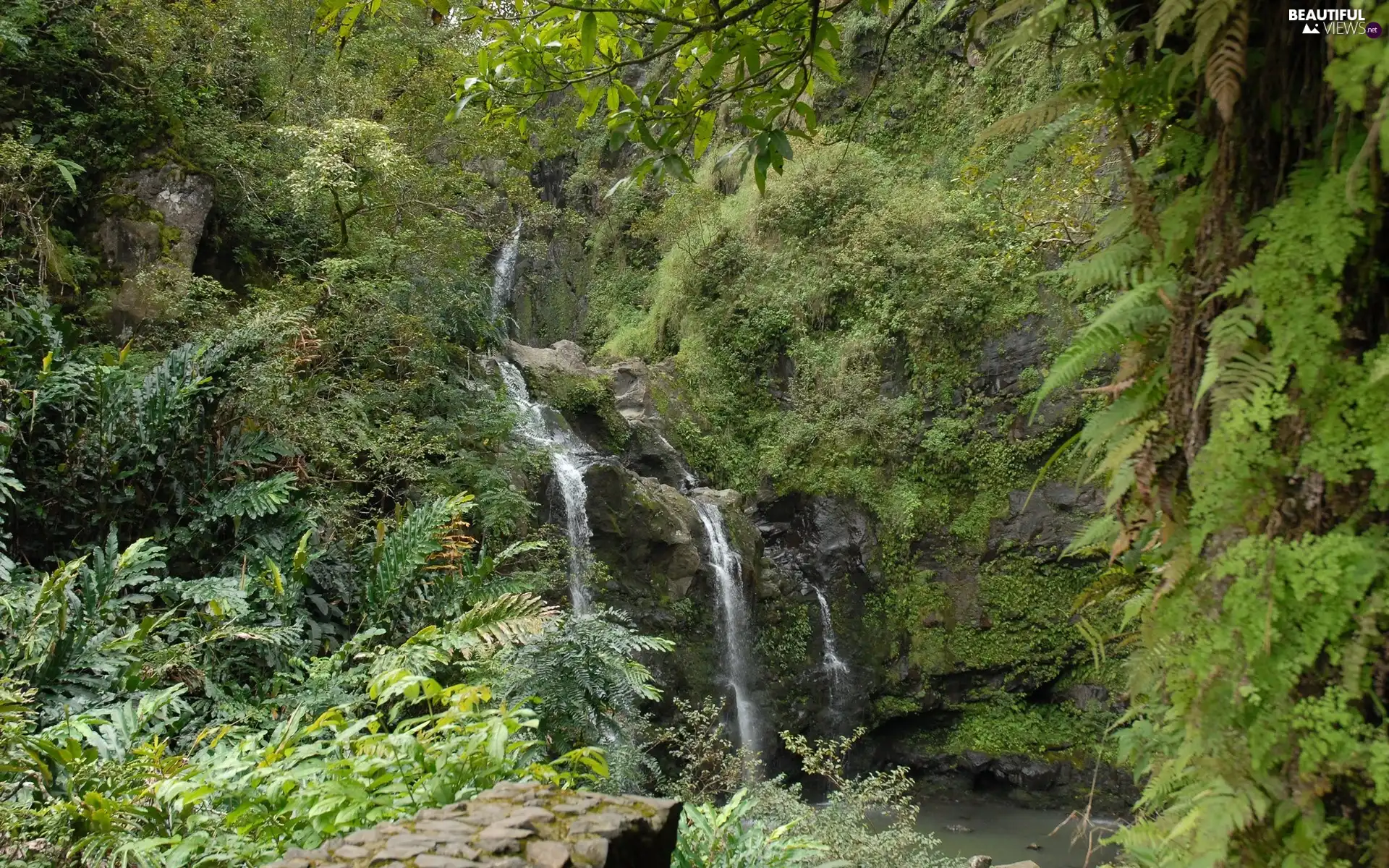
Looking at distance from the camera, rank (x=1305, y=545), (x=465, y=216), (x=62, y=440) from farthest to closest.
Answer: (x=465, y=216) → (x=62, y=440) → (x=1305, y=545)

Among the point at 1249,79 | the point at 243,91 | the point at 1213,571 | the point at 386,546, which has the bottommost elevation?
the point at 386,546

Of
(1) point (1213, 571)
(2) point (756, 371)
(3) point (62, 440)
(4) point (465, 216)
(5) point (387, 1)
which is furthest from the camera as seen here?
(2) point (756, 371)

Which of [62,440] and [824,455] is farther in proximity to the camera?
[824,455]

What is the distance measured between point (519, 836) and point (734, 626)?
375 inches

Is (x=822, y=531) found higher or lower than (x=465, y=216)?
lower

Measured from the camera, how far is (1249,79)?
148 cm

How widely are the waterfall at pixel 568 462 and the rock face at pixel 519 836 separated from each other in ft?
19.1

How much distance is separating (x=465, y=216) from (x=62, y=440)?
5.91m

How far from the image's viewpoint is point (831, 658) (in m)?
12.2

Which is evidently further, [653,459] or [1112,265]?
[653,459]

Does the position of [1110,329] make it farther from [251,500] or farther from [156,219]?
[156,219]

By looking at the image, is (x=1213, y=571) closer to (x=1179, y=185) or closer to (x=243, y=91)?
(x=1179, y=185)

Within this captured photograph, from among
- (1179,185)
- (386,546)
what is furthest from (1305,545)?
(386,546)

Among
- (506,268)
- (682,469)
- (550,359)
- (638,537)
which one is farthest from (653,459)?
(506,268)
